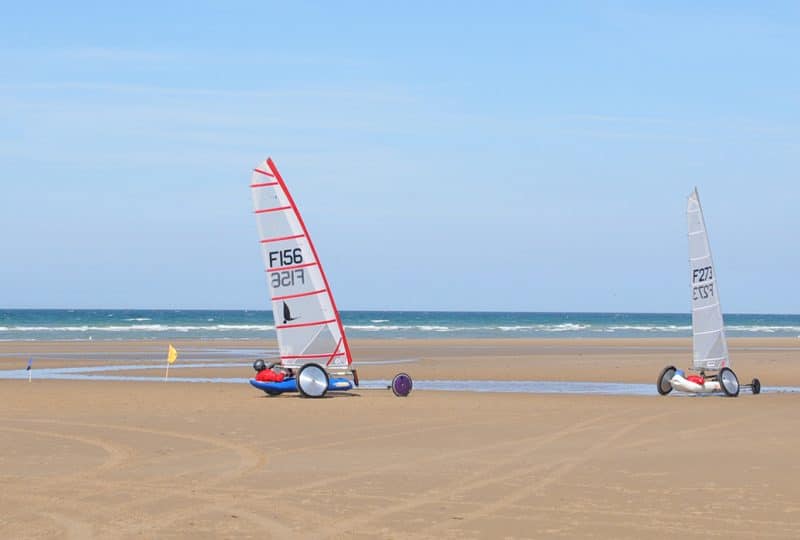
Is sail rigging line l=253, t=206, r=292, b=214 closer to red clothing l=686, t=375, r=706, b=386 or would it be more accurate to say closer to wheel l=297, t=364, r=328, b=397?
wheel l=297, t=364, r=328, b=397

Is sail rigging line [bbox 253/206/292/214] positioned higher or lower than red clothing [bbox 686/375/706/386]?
higher

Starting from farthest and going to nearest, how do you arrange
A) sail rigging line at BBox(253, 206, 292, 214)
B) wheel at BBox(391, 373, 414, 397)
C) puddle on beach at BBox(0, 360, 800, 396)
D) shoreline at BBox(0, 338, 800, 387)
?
shoreline at BBox(0, 338, 800, 387) < puddle on beach at BBox(0, 360, 800, 396) < sail rigging line at BBox(253, 206, 292, 214) < wheel at BBox(391, 373, 414, 397)

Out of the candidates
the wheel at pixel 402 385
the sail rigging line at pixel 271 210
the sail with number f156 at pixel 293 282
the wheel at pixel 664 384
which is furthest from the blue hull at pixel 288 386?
the wheel at pixel 664 384


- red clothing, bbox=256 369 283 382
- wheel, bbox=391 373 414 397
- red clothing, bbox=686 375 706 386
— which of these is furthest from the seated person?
red clothing, bbox=686 375 706 386

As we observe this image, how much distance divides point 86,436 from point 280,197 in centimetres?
972

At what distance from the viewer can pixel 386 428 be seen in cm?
1858

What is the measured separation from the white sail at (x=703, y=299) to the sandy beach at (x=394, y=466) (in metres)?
3.28

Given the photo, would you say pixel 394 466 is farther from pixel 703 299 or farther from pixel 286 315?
pixel 703 299

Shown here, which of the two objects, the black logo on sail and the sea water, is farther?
the sea water

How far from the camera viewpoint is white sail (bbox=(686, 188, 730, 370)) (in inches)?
1138

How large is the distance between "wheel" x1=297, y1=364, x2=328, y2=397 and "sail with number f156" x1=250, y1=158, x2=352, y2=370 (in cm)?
109

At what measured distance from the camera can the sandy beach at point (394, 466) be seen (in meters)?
10.4

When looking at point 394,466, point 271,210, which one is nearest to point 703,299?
point 271,210

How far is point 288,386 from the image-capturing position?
2520 cm
